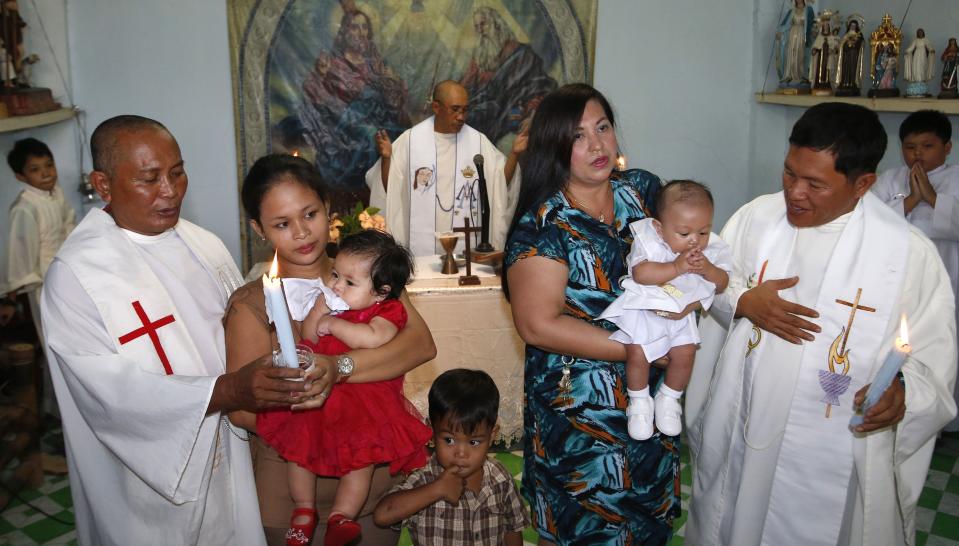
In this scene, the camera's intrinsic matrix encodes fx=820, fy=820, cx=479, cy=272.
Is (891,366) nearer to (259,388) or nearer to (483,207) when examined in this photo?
(259,388)

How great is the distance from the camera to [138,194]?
2.30 meters

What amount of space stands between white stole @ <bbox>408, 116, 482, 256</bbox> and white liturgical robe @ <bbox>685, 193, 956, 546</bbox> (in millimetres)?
3836

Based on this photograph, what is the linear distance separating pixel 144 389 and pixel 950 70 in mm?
4981

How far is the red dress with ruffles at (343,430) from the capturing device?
2207 millimetres

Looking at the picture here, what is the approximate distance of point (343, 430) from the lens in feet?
7.32

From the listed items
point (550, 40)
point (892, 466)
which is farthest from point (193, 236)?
point (550, 40)

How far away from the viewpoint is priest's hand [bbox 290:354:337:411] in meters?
1.99

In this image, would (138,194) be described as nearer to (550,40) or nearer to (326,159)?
(326,159)

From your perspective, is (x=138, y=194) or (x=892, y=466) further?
(x=892, y=466)

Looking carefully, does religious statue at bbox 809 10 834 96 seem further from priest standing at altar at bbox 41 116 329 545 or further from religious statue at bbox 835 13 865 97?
priest standing at altar at bbox 41 116 329 545

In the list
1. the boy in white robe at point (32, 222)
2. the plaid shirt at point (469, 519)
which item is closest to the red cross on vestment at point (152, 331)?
the plaid shirt at point (469, 519)

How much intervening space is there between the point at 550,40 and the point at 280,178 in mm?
5051

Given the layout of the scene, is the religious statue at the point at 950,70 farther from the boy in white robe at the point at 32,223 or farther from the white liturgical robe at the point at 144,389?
the boy in white robe at the point at 32,223

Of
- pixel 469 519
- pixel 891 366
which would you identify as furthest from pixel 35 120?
pixel 891 366
